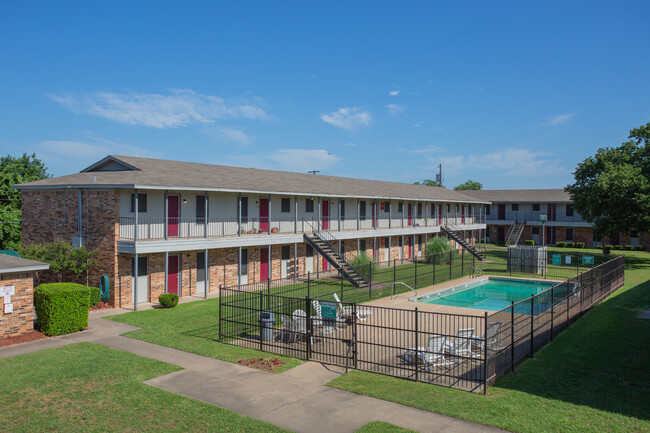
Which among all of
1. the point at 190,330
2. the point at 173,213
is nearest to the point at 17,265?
the point at 190,330

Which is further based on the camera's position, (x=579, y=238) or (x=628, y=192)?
(x=579, y=238)

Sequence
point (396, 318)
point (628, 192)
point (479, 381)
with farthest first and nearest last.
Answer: point (628, 192) → point (396, 318) → point (479, 381)

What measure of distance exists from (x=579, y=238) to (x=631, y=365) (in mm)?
45007

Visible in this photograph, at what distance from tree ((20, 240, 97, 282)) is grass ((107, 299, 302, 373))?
3048 millimetres

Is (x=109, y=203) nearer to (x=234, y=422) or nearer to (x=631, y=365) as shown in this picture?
(x=234, y=422)

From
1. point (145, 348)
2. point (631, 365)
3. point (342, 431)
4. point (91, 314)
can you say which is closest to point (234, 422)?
point (342, 431)

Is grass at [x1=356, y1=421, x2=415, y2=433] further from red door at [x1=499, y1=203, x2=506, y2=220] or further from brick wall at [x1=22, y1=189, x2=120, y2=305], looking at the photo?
red door at [x1=499, y1=203, x2=506, y2=220]

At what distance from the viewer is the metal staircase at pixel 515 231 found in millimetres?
52062

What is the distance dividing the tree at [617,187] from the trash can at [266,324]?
102ft

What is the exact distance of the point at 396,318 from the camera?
59.9 ft

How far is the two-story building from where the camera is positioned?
2030 centimetres

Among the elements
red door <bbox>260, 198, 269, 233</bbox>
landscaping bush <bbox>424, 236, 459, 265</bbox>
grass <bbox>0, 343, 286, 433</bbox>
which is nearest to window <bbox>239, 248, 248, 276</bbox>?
red door <bbox>260, 198, 269, 233</bbox>

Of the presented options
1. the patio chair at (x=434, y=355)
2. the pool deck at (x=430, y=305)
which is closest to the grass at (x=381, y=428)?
the patio chair at (x=434, y=355)

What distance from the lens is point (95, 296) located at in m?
19.5
